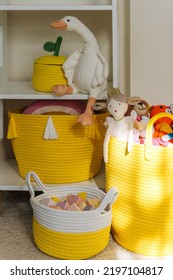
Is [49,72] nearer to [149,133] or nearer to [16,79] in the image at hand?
[16,79]

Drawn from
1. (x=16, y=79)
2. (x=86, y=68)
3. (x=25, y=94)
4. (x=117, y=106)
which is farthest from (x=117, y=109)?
(x=16, y=79)

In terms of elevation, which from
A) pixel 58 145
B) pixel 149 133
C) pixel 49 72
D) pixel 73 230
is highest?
pixel 49 72

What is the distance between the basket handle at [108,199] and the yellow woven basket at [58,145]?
28 centimetres

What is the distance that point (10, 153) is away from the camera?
212 cm

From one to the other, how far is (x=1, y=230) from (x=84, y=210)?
34 cm

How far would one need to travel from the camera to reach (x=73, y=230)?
1.45m

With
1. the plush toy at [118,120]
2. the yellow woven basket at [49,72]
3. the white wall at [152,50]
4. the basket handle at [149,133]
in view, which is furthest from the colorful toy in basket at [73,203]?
the white wall at [152,50]

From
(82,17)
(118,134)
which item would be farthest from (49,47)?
(118,134)

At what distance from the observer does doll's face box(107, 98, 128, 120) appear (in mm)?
1525

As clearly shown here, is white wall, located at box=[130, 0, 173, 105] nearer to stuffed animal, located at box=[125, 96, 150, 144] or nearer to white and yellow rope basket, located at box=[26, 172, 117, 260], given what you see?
stuffed animal, located at box=[125, 96, 150, 144]

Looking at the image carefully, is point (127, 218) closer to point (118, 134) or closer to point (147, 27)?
point (118, 134)

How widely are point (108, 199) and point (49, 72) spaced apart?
517 millimetres

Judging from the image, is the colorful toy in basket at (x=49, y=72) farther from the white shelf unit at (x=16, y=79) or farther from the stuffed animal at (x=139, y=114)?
the stuffed animal at (x=139, y=114)

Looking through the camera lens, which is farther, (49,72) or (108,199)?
(49,72)
